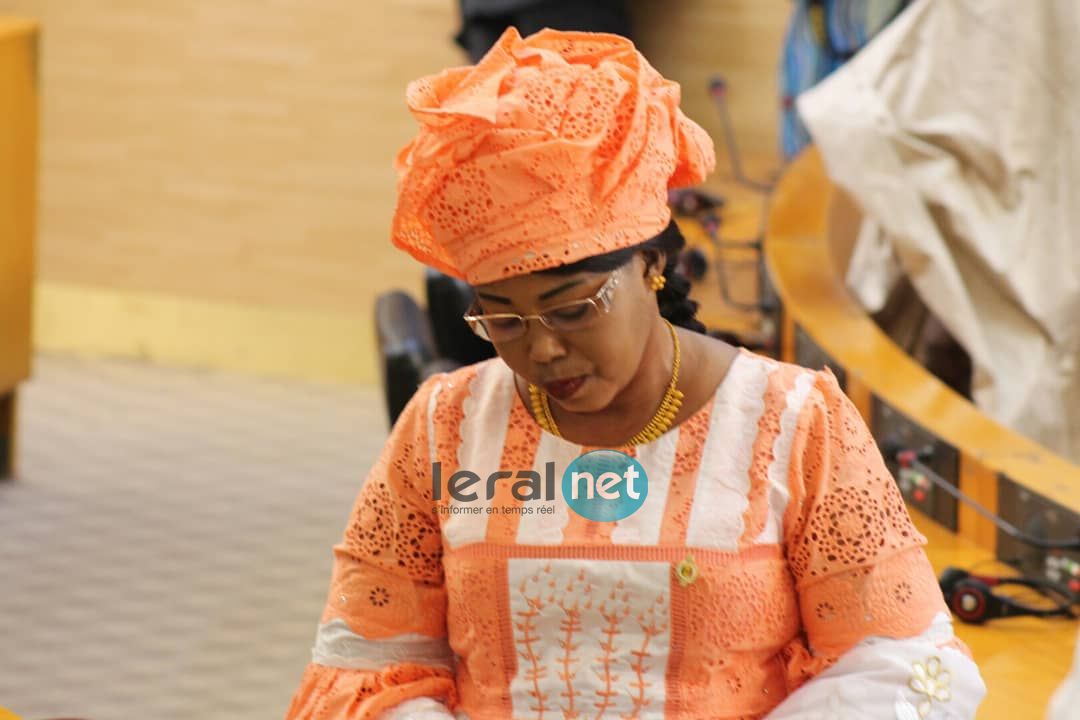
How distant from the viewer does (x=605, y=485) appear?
1.84 meters

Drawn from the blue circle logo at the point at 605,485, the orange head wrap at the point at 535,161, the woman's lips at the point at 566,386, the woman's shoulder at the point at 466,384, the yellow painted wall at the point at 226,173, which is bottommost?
the yellow painted wall at the point at 226,173

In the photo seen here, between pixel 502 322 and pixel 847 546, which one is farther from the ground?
pixel 502 322

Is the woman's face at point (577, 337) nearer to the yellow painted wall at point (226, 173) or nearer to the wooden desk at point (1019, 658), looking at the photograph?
the wooden desk at point (1019, 658)

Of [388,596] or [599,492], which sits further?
[388,596]

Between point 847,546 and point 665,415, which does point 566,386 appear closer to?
point 665,415

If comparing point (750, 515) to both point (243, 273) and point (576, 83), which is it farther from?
point (243, 273)

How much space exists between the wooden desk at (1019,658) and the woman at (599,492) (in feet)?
1.69

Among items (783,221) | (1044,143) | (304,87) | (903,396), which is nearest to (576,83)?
(903,396)

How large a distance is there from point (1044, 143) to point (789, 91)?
1620 mm

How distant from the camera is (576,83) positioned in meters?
1.70

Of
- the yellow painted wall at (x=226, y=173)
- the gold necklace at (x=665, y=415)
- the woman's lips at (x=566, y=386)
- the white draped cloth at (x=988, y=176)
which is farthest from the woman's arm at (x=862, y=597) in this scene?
the yellow painted wall at (x=226, y=173)

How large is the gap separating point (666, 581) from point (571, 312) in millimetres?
306

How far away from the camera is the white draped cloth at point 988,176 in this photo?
3.34 m

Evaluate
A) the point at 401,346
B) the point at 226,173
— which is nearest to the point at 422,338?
the point at 401,346
